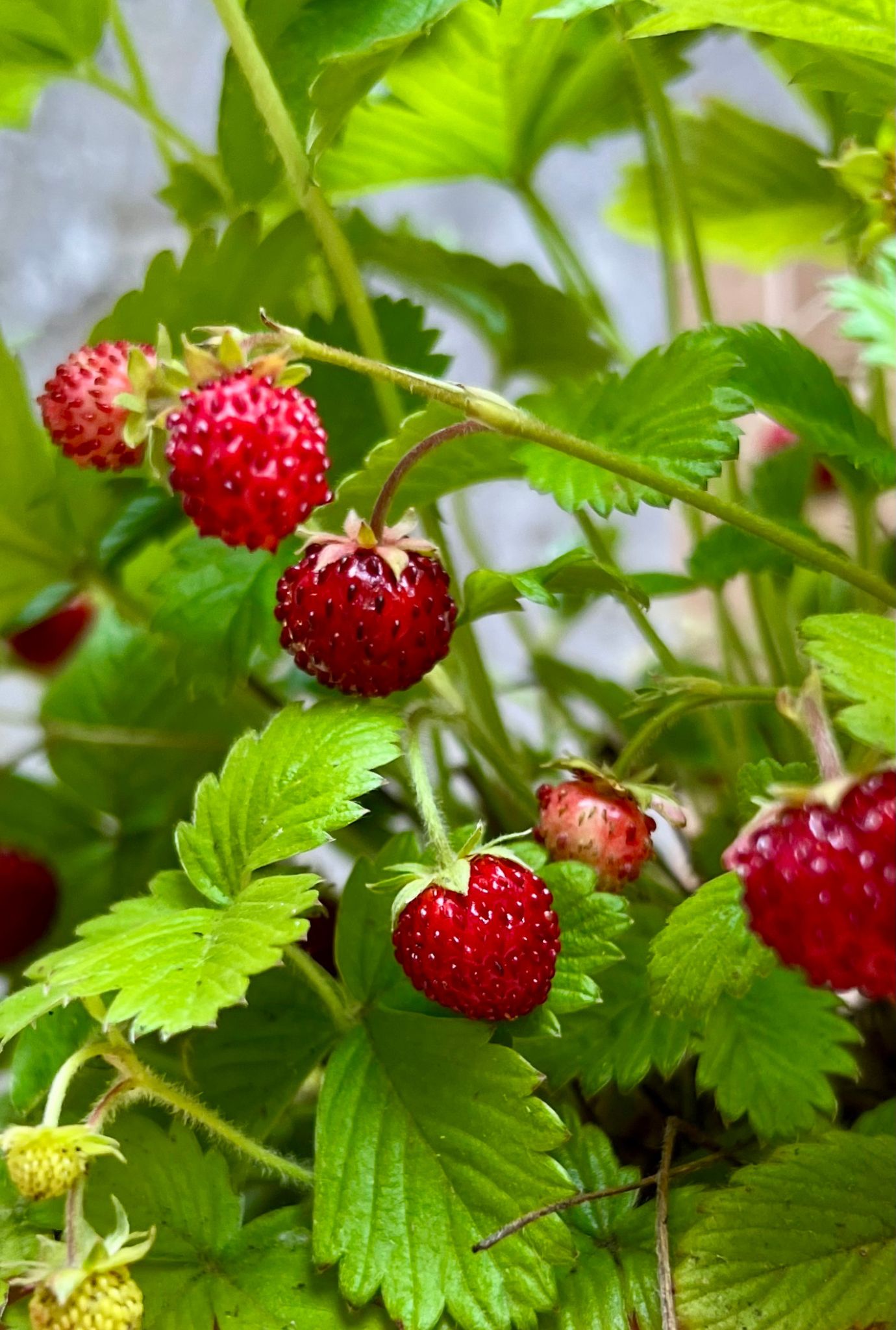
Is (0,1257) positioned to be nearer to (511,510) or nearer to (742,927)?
(742,927)

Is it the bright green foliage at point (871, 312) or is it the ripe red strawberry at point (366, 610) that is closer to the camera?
the bright green foliage at point (871, 312)

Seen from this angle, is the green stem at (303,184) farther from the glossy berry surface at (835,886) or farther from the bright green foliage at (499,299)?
the glossy berry surface at (835,886)

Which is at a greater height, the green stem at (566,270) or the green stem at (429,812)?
the green stem at (566,270)

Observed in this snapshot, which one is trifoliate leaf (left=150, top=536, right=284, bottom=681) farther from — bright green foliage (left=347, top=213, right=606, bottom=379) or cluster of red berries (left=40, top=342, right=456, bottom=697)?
bright green foliage (left=347, top=213, right=606, bottom=379)

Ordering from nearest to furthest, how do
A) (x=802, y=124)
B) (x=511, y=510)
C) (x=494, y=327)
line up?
(x=494, y=327) < (x=802, y=124) < (x=511, y=510)

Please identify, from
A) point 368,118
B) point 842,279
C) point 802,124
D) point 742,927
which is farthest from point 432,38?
point 802,124

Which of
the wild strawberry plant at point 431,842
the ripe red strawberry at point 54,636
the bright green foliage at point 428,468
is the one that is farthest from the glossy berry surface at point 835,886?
the ripe red strawberry at point 54,636
